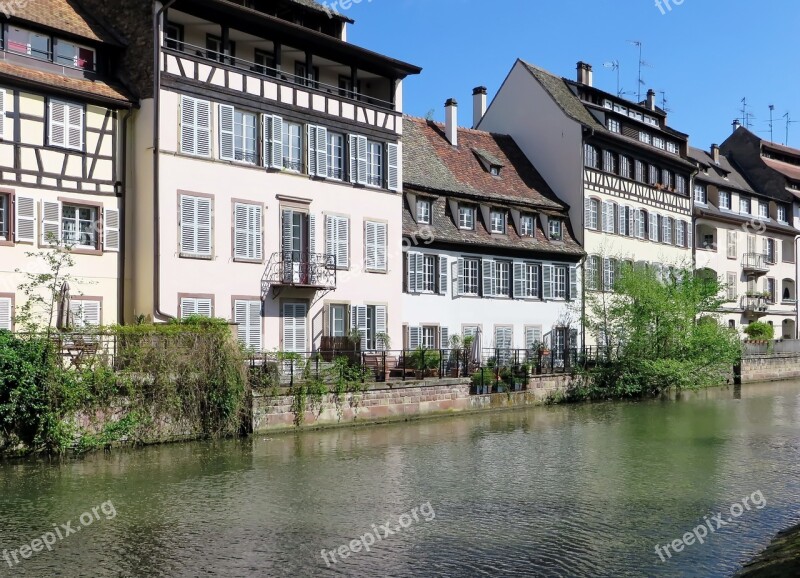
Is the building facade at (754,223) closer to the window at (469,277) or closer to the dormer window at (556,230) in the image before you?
the dormer window at (556,230)

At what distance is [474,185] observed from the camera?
120ft

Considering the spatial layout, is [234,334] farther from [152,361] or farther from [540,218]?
[540,218]

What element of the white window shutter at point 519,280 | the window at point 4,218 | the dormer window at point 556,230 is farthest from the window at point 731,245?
the window at point 4,218

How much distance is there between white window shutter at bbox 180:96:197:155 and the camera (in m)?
24.3

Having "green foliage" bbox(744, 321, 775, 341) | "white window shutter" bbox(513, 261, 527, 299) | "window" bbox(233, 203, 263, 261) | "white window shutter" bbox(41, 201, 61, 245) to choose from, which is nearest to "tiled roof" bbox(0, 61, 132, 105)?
"white window shutter" bbox(41, 201, 61, 245)

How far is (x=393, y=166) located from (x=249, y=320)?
7633 mm

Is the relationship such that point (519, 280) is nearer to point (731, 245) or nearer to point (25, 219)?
point (731, 245)

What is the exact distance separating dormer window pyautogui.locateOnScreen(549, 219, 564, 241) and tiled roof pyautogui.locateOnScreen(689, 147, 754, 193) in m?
13.4

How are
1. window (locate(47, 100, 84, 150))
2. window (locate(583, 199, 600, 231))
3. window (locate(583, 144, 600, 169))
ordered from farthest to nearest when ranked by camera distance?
window (locate(583, 199, 600, 231))
window (locate(583, 144, 600, 169))
window (locate(47, 100, 84, 150))

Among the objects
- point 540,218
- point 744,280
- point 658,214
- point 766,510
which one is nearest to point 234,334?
point 766,510

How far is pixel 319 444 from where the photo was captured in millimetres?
21453

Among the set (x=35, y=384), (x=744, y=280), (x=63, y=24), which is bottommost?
(x=35, y=384)

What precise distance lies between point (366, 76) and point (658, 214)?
20.7 meters

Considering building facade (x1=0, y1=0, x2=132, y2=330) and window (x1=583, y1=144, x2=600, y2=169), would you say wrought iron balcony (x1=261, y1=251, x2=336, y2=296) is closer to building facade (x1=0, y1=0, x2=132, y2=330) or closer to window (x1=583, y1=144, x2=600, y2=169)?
building facade (x1=0, y1=0, x2=132, y2=330)
